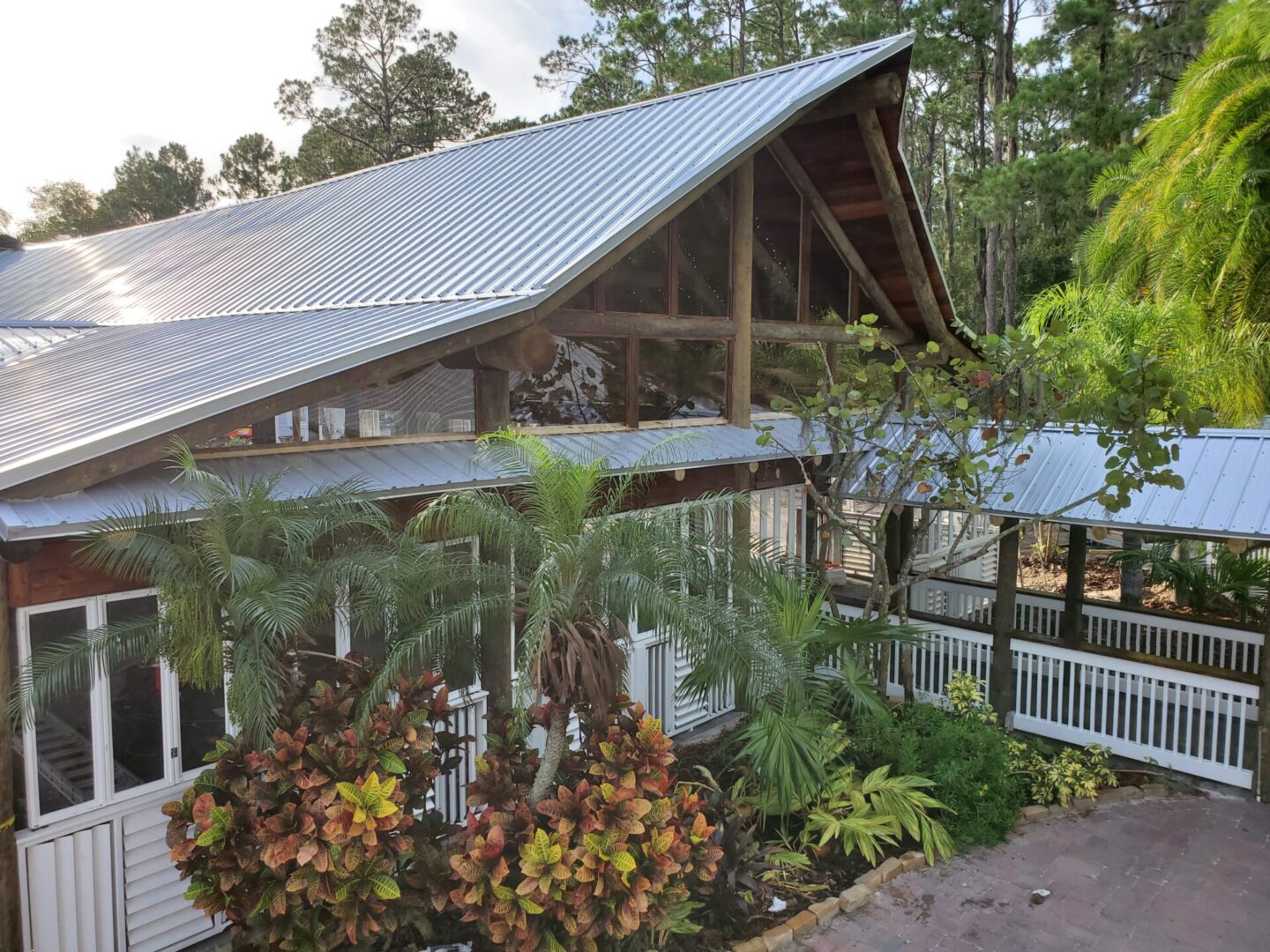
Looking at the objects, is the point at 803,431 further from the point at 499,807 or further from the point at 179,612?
the point at 179,612

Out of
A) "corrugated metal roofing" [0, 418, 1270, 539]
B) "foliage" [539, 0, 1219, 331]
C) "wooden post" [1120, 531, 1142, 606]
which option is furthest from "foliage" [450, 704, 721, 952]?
"foliage" [539, 0, 1219, 331]

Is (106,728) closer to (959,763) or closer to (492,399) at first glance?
(492,399)

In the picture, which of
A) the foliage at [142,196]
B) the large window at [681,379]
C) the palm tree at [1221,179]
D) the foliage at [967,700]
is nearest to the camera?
the foliage at [967,700]

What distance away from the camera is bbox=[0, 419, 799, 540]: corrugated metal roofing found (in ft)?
14.4

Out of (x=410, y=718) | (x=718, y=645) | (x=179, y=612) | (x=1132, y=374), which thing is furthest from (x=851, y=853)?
(x=179, y=612)

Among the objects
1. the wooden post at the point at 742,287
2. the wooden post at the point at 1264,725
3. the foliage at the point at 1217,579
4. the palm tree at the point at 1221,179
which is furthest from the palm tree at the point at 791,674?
the palm tree at the point at 1221,179

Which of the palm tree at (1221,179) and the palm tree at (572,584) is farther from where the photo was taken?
the palm tree at (1221,179)

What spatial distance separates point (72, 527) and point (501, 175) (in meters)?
7.07

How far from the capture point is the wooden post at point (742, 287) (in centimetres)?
915

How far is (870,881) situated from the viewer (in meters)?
6.46

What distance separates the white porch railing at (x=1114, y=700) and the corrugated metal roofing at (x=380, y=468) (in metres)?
2.71

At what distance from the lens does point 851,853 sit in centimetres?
684

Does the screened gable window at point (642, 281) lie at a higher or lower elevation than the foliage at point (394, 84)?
lower

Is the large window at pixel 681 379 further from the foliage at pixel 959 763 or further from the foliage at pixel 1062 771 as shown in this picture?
the foliage at pixel 1062 771
